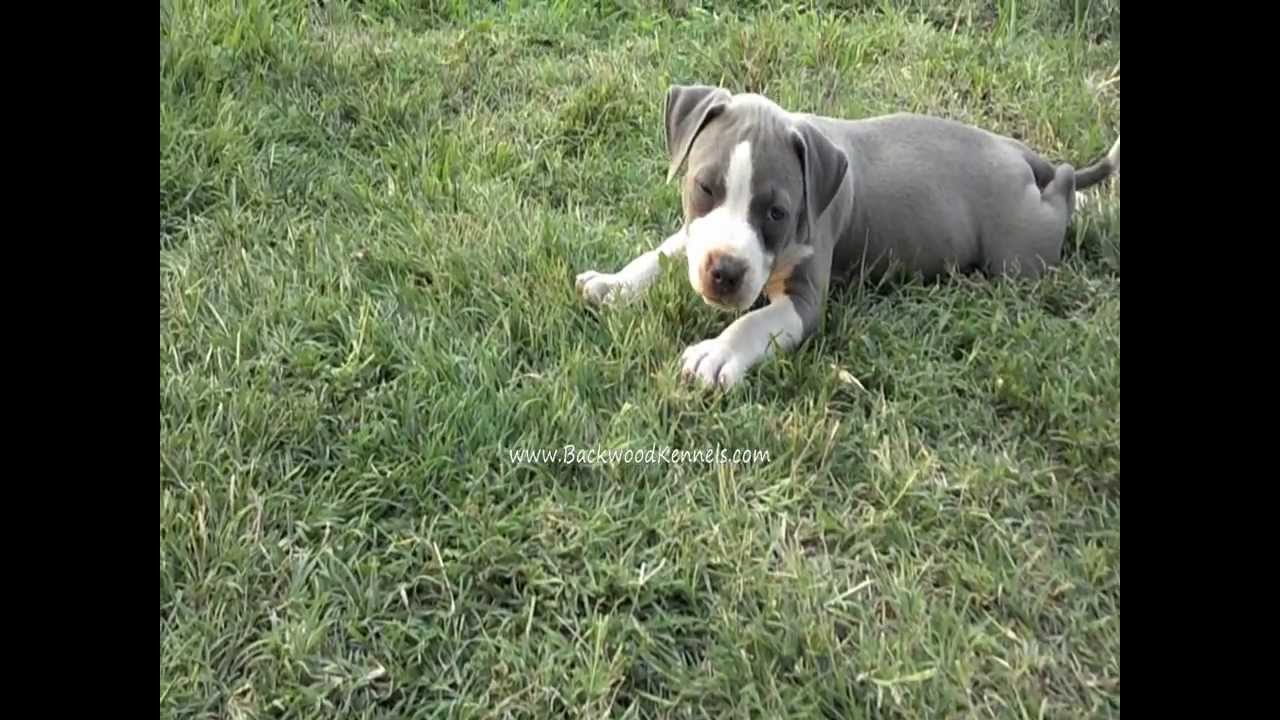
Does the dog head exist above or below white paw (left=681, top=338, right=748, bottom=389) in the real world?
above

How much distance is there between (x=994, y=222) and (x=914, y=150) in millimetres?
301

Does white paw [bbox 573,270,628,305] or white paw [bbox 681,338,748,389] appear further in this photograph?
white paw [bbox 573,270,628,305]

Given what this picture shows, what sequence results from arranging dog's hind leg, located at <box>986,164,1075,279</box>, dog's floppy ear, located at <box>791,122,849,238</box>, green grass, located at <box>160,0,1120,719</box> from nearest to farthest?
green grass, located at <box>160,0,1120,719</box> → dog's floppy ear, located at <box>791,122,849,238</box> → dog's hind leg, located at <box>986,164,1075,279</box>

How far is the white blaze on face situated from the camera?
8.57 feet

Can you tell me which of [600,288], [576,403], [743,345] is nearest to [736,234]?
[743,345]

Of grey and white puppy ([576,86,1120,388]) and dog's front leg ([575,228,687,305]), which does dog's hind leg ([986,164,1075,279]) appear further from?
dog's front leg ([575,228,687,305])

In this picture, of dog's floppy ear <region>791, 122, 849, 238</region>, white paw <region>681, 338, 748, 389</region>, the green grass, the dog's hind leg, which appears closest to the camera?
the green grass

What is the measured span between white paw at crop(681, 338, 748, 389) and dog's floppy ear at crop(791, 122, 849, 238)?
412 mm

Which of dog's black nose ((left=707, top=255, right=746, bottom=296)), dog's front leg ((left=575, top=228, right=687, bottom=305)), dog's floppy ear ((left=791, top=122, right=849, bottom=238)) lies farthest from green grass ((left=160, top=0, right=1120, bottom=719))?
Answer: dog's floppy ear ((left=791, top=122, right=849, bottom=238))
